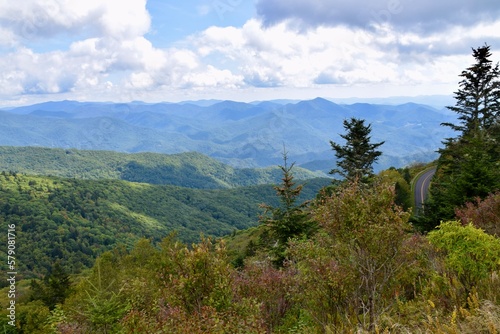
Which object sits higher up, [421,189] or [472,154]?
[472,154]

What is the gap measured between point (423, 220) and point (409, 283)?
1660cm

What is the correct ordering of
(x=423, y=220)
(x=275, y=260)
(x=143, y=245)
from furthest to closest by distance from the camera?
(x=143, y=245), (x=423, y=220), (x=275, y=260)

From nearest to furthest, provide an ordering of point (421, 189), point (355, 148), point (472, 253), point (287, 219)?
point (472, 253)
point (287, 219)
point (355, 148)
point (421, 189)

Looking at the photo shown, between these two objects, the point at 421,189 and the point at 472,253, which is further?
the point at 421,189

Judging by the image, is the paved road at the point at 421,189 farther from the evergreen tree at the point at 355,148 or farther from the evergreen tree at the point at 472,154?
the evergreen tree at the point at 355,148

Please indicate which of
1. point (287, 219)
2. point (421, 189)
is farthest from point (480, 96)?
point (287, 219)

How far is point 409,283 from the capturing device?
10.6 m

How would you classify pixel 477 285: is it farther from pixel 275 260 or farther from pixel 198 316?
pixel 275 260

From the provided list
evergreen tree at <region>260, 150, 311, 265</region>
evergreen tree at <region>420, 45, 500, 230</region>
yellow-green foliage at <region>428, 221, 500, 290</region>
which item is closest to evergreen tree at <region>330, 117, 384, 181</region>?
evergreen tree at <region>420, 45, 500, 230</region>

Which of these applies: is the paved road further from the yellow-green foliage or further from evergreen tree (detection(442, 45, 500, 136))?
the yellow-green foliage

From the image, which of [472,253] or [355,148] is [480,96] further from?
[472,253]

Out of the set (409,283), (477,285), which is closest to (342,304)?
(409,283)

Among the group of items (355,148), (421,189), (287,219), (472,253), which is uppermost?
(355,148)

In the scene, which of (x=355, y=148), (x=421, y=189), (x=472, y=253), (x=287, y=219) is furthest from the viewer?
(x=421, y=189)
